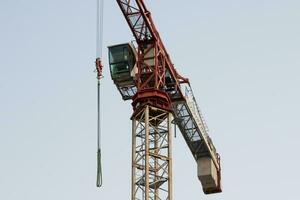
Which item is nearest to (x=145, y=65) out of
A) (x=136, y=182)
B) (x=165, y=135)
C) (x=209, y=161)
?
(x=165, y=135)

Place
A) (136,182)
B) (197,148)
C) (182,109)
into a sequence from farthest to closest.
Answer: (197,148) → (182,109) → (136,182)

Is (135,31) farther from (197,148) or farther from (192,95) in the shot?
(197,148)

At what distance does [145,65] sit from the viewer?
169 feet

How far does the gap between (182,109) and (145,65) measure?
5606 millimetres

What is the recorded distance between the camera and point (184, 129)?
190ft

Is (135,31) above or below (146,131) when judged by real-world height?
above

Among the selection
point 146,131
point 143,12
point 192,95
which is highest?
point 143,12

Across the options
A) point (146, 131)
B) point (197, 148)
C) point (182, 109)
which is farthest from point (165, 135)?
point (197, 148)

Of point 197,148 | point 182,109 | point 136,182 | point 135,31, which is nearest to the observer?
point 136,182

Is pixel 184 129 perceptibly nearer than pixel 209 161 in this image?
Yes

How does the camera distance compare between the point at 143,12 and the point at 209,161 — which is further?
the point at 209,161

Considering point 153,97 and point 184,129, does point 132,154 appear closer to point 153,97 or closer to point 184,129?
point 153,97

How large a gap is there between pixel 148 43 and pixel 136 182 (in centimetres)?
931

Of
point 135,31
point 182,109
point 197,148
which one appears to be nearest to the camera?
point 135,31
